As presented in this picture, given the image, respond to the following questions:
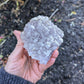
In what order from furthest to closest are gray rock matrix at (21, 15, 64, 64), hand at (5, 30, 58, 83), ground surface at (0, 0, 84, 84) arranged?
ground surface at (0, 0, 84, 84) < hand at (5, 30, 58, 83) < gray rock matrix at (21, 15, 64, 64)

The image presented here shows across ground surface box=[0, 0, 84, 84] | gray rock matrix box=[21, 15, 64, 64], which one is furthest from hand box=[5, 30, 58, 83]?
ground surface box=[0, 0, 84, 84]

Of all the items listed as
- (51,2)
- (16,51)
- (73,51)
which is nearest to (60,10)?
(51,2)

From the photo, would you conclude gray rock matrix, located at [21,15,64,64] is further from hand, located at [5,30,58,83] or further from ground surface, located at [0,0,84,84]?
ground surface, located at [0,0,84,84]

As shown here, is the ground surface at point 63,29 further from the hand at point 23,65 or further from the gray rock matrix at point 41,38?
the gray rock matrix at point 41,38

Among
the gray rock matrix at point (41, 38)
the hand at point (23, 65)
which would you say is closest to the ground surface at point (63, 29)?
the hand at point (23, 65)

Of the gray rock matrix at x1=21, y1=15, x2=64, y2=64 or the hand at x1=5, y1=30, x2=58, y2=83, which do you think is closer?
the gray rock matrix at x1=21, y1=15, x2=64, y2=64

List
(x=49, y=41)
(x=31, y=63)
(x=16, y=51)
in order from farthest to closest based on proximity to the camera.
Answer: (x=31, y=63), (x=16, y=51), (x=49, y=41)

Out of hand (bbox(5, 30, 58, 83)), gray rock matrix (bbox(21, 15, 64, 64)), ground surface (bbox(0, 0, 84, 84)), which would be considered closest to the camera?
gray rock matrix (bbox(21, 15, 64, 64))

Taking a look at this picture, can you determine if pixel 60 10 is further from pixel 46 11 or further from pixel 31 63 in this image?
pixel 31 63
